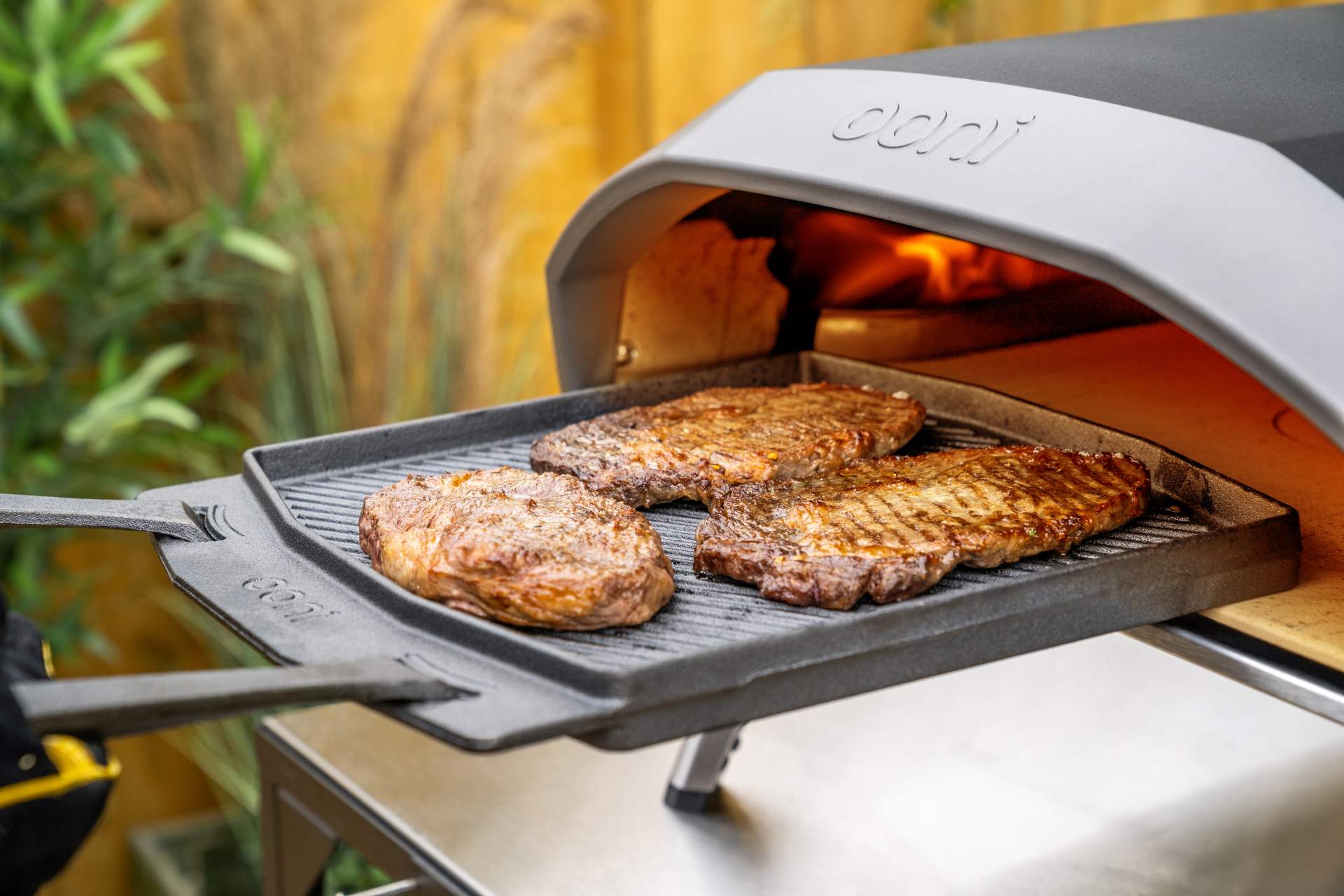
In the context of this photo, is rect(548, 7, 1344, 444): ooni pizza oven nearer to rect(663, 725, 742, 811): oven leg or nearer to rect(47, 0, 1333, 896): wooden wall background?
rect(663, 725, 742, 811): oven leg

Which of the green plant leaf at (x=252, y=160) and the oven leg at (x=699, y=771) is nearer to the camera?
the oven leg at (x=699, y=771)

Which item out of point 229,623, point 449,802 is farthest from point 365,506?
point 449,802

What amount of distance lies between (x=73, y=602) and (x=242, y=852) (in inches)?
29.9

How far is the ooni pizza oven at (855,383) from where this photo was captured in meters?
0.90

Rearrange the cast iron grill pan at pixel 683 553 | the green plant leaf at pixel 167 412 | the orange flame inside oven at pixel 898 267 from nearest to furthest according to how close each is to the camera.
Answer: the cast iron grill pan at pixel 683 553
the orange flame inside oven at pixel 898 267
the green plant leaf at pixel 167 412

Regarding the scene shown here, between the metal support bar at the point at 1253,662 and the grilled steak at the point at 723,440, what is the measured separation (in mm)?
384

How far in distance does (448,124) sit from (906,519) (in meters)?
2.64

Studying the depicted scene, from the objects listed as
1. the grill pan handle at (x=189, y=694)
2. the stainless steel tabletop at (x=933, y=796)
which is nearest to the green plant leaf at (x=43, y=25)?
the stainless steel tabletop at (x=933, y=796)

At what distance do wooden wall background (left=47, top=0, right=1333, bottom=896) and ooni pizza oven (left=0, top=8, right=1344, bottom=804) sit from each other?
5.29ft

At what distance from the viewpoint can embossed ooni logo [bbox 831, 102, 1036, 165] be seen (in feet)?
3.73

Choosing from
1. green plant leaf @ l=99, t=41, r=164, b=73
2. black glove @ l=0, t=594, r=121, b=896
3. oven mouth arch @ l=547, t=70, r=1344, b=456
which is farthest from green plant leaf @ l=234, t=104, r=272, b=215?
black glove @ l=0, t=594, r=121, b=896

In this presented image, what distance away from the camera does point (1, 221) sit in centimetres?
297

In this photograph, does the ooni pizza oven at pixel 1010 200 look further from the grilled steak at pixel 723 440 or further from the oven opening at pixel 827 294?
the grilled steak at pixel 723 440

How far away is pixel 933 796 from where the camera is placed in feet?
5.39
